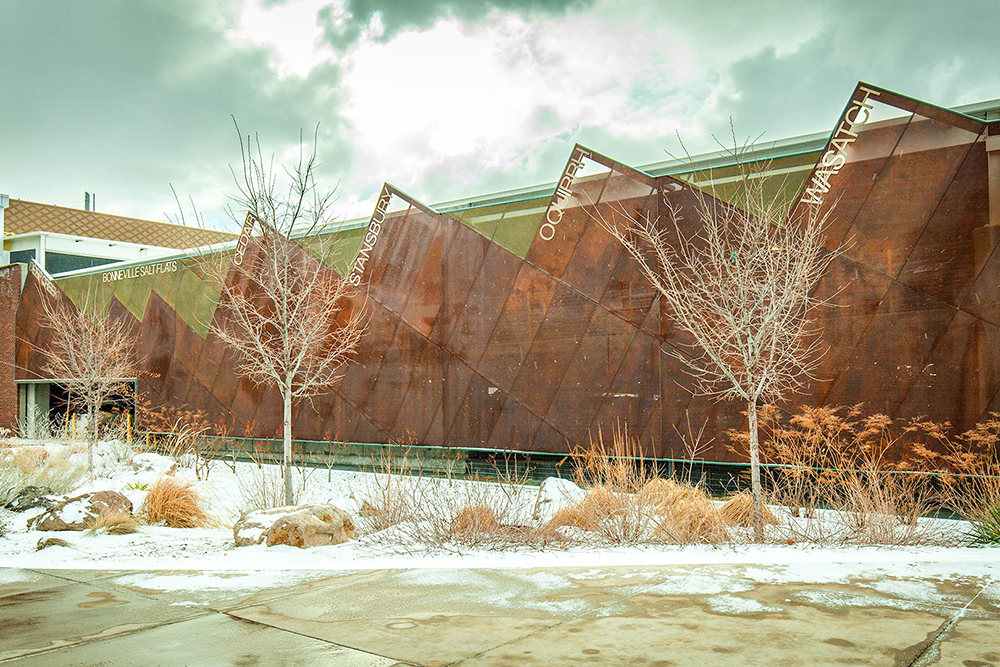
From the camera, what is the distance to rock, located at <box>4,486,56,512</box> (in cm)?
1014

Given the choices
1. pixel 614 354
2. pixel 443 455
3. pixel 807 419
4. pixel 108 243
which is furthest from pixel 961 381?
pixel 108 243

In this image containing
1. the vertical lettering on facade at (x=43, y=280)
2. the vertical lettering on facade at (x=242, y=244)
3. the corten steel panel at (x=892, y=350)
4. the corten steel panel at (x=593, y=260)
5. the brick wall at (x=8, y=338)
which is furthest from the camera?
the brick wall at (x=8, y=338)

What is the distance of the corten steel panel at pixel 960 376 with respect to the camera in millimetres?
10016

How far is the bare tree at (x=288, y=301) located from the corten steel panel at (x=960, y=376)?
883cm

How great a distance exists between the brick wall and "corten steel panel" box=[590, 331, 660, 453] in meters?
21.9

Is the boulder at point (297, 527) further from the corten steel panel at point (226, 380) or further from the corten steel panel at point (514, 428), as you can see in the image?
the corten steel panel at point (226, 380)

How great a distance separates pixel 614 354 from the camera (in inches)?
513

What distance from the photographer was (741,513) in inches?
337

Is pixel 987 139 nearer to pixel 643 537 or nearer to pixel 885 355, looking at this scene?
pixel 885 355

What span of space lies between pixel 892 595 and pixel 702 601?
1.42 m

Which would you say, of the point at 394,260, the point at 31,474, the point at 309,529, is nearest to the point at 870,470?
the point at 309,529

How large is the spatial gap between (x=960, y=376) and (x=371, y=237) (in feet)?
37.9

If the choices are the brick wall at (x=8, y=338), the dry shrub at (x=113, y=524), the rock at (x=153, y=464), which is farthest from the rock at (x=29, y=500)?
the brick wall at (x=8, y=338)

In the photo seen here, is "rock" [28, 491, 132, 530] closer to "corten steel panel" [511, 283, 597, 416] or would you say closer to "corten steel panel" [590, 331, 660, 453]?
"corten steel panel" [511, 283, 597, 416]
